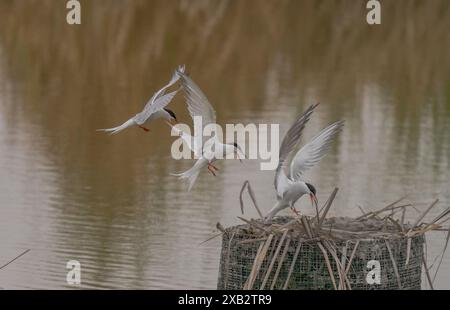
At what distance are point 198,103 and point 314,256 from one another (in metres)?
0.73

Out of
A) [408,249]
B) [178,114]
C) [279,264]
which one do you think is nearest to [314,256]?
[279,264]

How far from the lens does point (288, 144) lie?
5.14 meters

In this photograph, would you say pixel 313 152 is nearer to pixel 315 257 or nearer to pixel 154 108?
pixel 315 257

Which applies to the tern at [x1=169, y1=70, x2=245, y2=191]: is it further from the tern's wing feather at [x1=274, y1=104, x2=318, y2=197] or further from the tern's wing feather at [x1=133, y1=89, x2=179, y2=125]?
the tern's wing feather at [x1=274, y1=104, x2=318, y2=197]

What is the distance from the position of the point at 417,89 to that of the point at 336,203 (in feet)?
14.6

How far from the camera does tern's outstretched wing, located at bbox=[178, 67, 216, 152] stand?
539cm

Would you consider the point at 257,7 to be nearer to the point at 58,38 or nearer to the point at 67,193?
the point at 58,38

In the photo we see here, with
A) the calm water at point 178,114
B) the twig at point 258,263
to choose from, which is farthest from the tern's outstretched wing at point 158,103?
the calm water at point 178,114

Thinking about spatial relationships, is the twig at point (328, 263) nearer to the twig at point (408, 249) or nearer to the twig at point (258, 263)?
the twig at point (258, 263)

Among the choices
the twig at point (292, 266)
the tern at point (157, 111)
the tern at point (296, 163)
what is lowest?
the twig at point (292, 266)

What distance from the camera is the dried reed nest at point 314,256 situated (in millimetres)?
4977

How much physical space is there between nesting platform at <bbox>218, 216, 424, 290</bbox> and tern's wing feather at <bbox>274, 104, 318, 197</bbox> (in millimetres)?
136
